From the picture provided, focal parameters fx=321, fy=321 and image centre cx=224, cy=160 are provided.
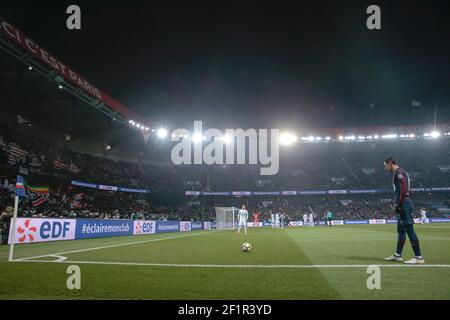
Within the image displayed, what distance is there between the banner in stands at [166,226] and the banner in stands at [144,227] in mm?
909

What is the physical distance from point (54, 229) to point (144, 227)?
10935mm

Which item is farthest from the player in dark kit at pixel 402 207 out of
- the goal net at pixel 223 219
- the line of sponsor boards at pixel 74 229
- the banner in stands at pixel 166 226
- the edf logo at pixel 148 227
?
the goal net at pixel 223 219

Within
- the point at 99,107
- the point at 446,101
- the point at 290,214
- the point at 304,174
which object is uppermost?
the point at 446,101

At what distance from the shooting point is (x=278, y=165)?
212ft

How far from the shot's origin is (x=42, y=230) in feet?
50.6

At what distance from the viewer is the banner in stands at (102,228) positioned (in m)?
18.9

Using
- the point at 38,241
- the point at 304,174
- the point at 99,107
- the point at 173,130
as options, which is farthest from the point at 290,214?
the point at 38,241

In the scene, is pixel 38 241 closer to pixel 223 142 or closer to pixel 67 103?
pixel 67 103

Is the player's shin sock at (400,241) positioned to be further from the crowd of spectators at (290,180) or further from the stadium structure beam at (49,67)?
the crowd of spectators at (290,180)

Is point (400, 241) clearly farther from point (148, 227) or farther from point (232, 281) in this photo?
point (148, 227)

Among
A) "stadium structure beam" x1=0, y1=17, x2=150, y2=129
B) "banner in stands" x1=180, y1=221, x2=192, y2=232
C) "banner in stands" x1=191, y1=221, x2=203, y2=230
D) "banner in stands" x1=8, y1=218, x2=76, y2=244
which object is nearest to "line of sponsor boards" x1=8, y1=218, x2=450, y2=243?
"banner in stands" x1=8, y1=218, x2=76, y2=244

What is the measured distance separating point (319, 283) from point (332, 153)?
207 feet

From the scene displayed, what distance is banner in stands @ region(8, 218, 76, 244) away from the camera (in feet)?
46.3

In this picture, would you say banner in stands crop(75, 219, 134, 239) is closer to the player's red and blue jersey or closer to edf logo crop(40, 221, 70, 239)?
edf logo crop(40, 221, 70, 239)
